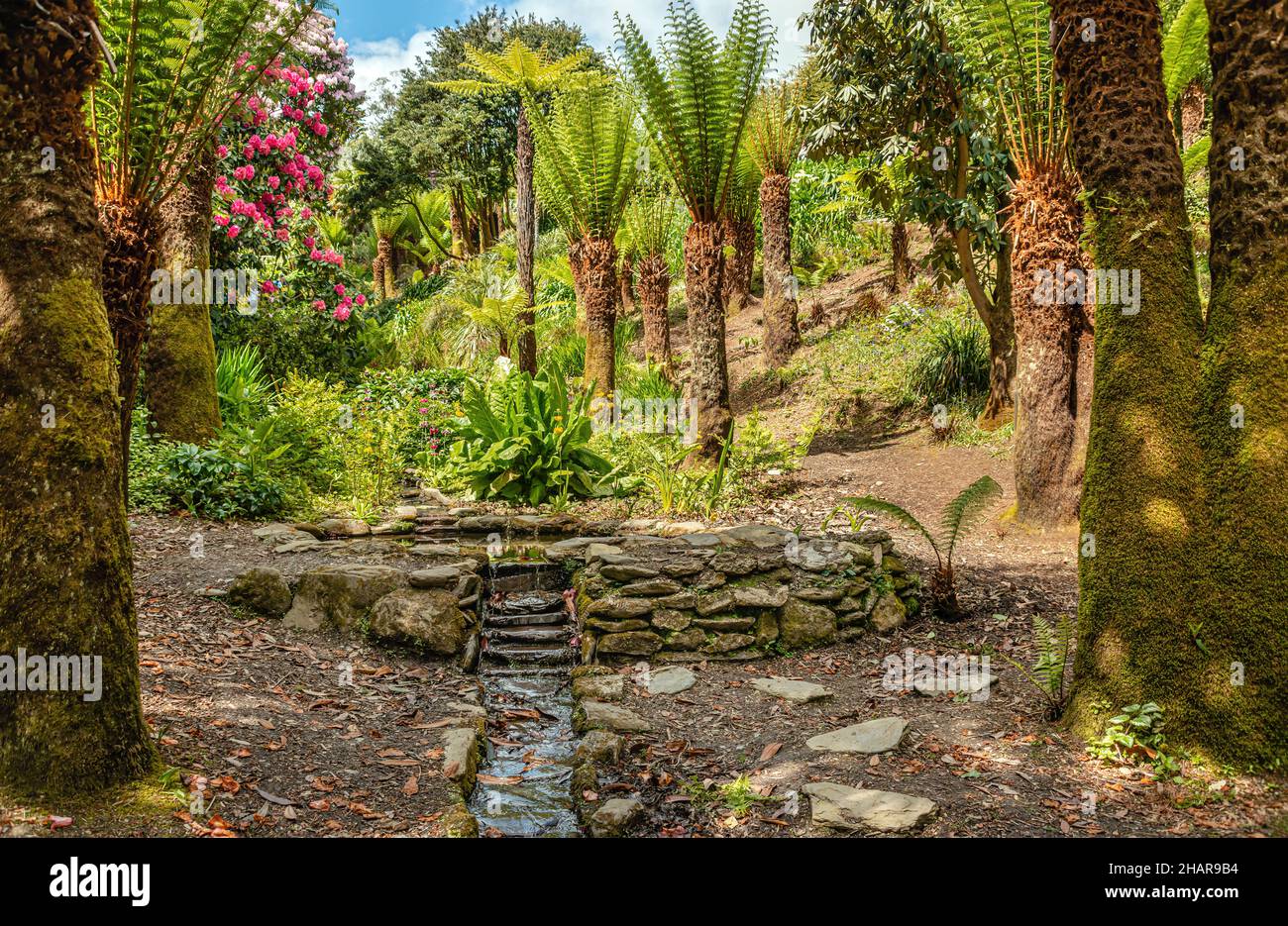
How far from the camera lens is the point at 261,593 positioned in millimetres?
4574

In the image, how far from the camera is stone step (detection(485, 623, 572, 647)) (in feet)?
16.6

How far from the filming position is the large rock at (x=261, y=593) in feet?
15.0

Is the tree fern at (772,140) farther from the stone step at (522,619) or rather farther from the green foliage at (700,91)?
the stone step at (522,619)

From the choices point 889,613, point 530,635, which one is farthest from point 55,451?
point 889,613

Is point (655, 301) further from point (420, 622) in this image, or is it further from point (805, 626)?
point (420, 622)

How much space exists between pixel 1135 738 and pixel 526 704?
106 inches

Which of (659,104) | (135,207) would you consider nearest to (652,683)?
(135,207)

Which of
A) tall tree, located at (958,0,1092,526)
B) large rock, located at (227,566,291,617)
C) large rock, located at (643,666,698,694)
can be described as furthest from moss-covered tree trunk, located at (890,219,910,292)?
large rock, located at (227,566,291,617)

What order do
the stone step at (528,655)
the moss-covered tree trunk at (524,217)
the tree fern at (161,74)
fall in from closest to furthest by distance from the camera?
the tree fern at (161,74)
the stone step at (528,655)
the moss-covered tree trunk at (524,217)

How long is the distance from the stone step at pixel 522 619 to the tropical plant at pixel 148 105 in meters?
2.40

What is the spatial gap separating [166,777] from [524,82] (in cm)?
933

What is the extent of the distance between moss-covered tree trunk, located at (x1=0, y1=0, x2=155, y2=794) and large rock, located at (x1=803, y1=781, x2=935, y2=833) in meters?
2.03

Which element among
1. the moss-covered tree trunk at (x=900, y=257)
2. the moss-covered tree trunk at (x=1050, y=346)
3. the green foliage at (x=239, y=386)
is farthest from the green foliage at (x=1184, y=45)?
the green foliage at (x=239, y=386)
